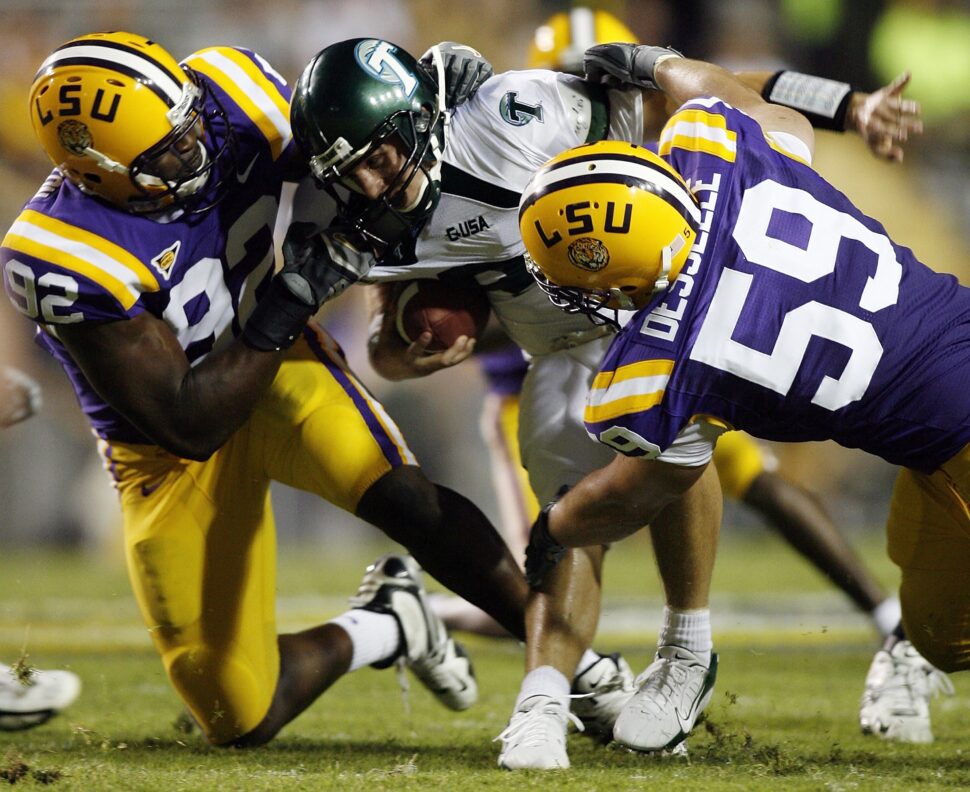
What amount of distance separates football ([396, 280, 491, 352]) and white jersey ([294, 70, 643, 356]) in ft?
0.16

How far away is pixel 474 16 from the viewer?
803 centimetres

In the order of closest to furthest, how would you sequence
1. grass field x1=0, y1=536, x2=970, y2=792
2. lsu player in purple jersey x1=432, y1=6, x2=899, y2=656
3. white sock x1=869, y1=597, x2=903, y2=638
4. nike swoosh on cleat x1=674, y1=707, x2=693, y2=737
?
grass field x1=0, y1=536, x2=970, y2=792, nike swoosh on cleat x1=674, y1=707, x2=693, y2=737, white sock x1=869, y1=597, x2=903, y2=638, lsu player in purple jersey x1=432, y1=6, x2=899, y2=656

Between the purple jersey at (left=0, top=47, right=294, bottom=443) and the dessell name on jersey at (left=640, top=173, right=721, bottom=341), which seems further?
the purple jersey at (left=0, top=47, right=294, bottom=443)

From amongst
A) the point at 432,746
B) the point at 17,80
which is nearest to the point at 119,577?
the point at 17,80

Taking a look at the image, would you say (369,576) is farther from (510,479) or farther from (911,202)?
(911,202)

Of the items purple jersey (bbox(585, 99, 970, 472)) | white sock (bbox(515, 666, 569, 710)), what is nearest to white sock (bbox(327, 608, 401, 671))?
white sock (bbox(515, 666, 569, 710))

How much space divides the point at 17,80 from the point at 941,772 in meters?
6.98

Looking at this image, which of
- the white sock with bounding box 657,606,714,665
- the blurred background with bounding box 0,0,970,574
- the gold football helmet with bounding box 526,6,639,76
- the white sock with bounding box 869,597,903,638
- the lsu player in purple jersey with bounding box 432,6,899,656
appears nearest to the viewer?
the white sock with bounding box 657,606,714,665

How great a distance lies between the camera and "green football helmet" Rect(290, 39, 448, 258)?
8.66ft

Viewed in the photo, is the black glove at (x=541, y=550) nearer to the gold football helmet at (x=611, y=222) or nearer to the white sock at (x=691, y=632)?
the white sock at (x=691, y=632)

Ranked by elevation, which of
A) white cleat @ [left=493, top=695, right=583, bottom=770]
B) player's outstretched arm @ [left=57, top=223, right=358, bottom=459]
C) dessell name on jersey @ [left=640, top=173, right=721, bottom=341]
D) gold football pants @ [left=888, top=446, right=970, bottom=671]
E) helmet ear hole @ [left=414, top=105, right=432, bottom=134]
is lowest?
white cleat @ [left=493, top=695, right=583, bottom=770]

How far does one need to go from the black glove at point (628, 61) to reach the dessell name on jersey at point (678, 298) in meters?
0.57

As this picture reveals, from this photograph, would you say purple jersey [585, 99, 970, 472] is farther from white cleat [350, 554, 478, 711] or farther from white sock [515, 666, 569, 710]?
white cleat [350, 554, 478, 711]

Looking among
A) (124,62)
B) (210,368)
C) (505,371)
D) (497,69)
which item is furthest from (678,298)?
(497,69)
